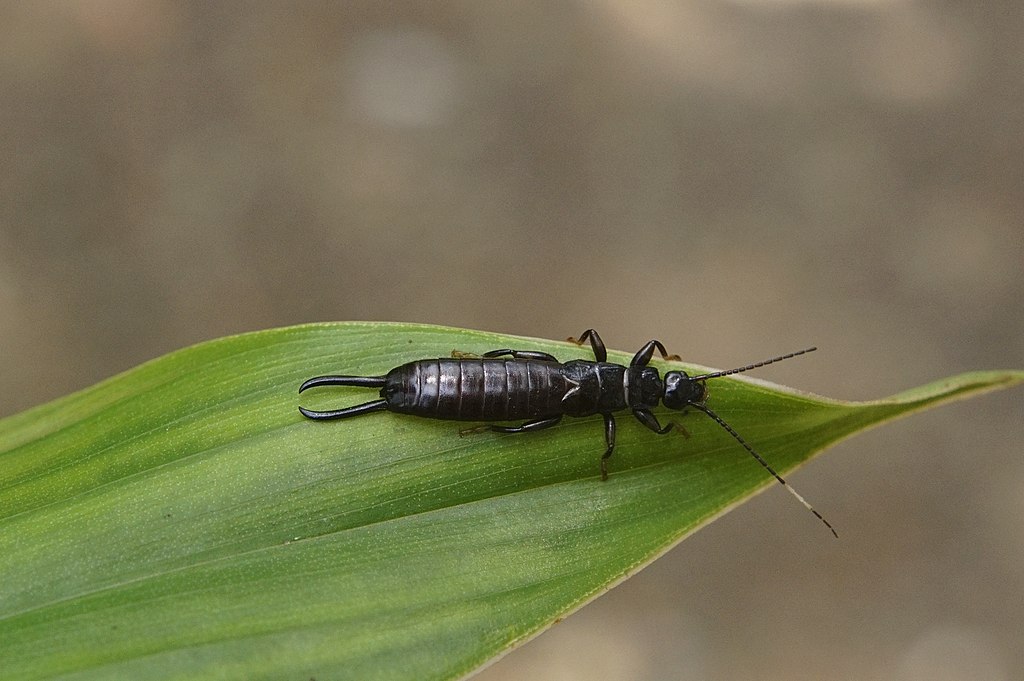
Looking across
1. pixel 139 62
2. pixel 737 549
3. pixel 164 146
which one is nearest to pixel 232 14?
pixel 139 62

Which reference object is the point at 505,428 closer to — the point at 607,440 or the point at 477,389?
the point at 477,389

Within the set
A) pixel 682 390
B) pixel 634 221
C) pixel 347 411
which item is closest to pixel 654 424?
pixel 682 390

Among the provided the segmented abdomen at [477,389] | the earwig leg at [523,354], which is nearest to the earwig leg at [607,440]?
the segmented abdomen at [477,389]

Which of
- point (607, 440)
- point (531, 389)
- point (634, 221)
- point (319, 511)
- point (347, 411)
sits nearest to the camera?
point (319, 511)

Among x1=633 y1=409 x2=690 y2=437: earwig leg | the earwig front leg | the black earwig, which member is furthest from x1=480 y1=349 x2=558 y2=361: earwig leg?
x1=633 y1=409 x2=690 y2=437: earwig leg

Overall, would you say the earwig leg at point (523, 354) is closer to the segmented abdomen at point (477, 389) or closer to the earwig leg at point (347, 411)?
the segmented abdomen at point (477, 389)

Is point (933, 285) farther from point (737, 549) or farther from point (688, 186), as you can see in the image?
point (737, 549)
